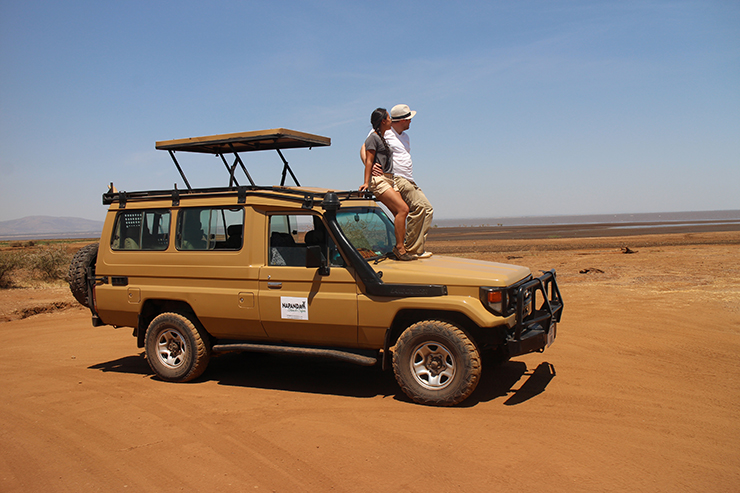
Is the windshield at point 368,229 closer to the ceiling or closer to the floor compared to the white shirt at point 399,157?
closer to the floor

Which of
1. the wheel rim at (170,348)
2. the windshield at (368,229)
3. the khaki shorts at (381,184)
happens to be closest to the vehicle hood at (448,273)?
the windshield at (368,229)

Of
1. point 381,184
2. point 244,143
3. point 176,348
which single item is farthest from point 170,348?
point 381,184

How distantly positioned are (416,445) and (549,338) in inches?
80.0

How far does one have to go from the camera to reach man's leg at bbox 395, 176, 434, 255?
6057 millimetres

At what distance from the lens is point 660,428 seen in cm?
452

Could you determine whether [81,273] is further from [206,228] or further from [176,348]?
[206,228]

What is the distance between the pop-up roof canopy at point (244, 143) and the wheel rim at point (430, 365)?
2814 millimetres

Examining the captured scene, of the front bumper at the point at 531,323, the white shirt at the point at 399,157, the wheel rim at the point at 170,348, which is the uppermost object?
the white shirt at the point at 399,157

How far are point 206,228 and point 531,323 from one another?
3.83m

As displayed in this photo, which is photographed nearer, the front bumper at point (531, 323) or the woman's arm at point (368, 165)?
the front bumper at point (531, 323)

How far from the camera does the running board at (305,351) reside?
543cm

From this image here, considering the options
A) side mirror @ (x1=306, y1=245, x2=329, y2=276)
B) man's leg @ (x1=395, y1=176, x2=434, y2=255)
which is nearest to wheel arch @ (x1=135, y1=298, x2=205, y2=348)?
side mirror @ (x1=306, y1=245, x2=329, y2=276)

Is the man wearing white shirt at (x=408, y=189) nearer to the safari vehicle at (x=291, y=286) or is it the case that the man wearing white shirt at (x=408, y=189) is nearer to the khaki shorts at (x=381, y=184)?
the khaki shorts at (x=381, y=184)

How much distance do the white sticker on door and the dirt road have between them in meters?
0.87
